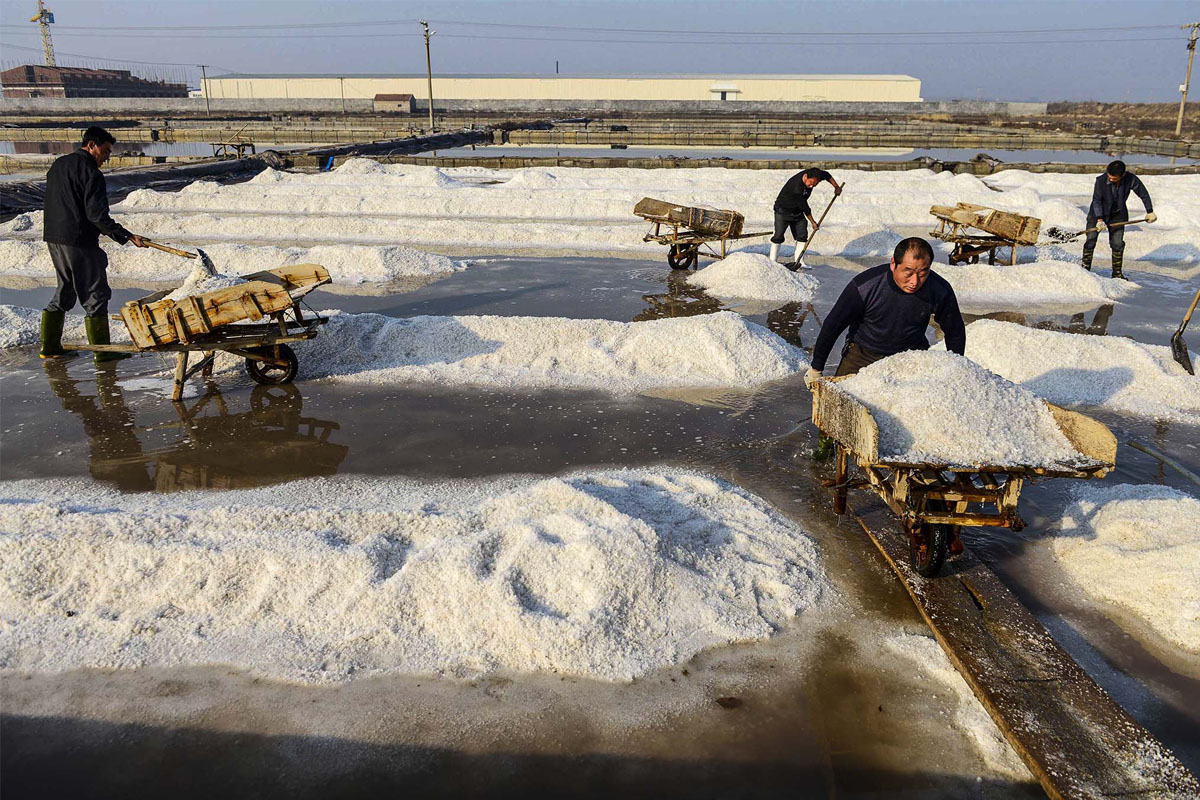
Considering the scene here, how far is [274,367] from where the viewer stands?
6.93 metres

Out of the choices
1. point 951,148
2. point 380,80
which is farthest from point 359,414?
point 380,80

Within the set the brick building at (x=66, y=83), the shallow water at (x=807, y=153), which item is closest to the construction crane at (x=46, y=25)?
the brick building at (x=66, y=83)

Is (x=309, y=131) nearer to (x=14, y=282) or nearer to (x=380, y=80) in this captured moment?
(x=14, y=282)

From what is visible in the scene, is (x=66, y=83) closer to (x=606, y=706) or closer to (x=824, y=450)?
(x=824, y=450)

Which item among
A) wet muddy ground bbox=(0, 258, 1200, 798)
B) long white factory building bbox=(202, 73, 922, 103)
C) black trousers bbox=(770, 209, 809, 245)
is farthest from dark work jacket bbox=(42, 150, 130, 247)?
long white factory building bbox=(202, 73, 922, 103)

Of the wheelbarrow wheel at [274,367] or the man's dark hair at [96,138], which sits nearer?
the man's dark hair at [96,138]

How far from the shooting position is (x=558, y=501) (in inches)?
169

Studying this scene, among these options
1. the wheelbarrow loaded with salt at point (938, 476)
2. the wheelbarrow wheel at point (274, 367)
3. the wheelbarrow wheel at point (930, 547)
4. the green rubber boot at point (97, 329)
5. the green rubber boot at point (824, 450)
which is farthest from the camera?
the green rubber boot at point (97, 329)

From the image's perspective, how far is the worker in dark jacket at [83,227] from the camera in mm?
6652

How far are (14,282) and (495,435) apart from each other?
29.3ft

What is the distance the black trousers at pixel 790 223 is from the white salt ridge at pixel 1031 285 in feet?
6.04

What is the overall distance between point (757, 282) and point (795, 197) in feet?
5.25

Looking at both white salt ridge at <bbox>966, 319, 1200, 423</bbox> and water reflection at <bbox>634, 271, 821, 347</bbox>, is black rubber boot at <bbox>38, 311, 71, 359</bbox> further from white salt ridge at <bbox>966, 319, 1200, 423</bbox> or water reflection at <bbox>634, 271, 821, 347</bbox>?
white salt ridge at <bbox>966, 319, 1200, 423</bbox>

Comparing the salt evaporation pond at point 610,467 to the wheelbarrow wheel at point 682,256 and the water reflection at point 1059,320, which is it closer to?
the water reflection at point 1059,320
